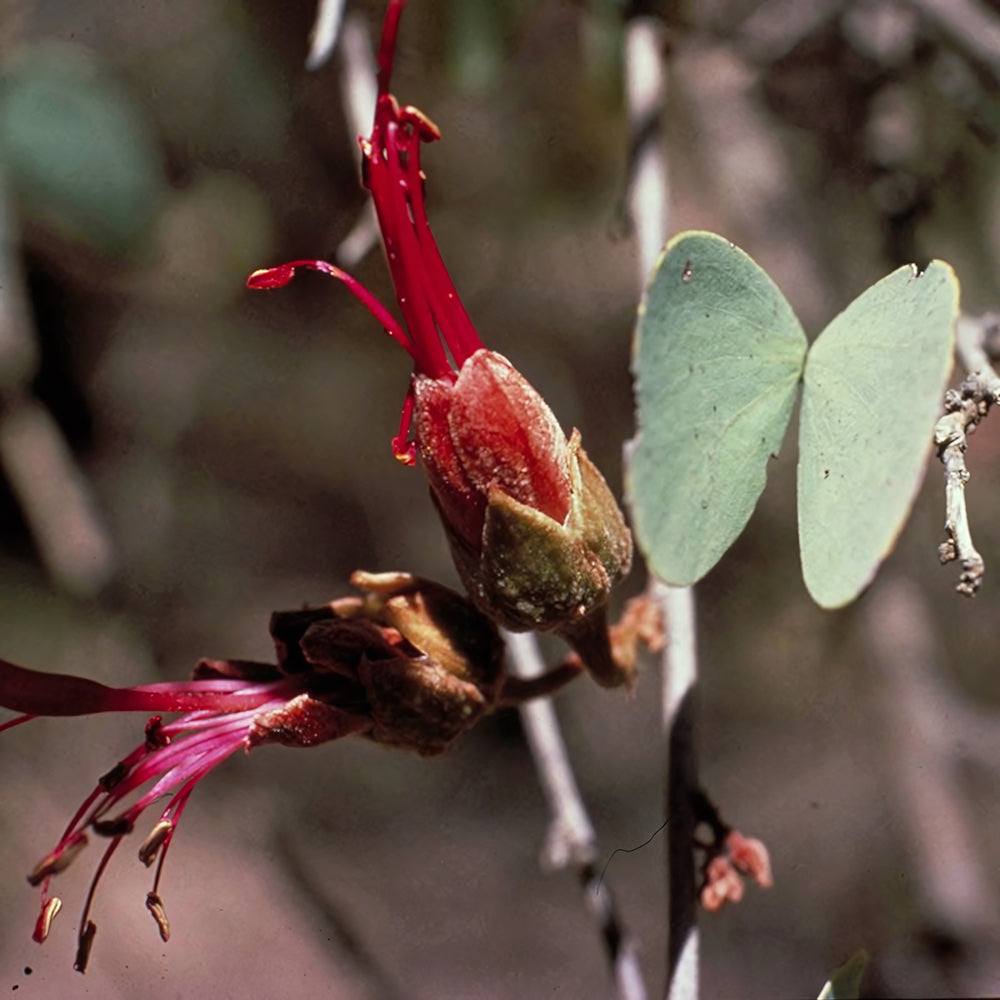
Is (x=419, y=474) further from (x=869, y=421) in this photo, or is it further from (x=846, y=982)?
(x=869, y=421)

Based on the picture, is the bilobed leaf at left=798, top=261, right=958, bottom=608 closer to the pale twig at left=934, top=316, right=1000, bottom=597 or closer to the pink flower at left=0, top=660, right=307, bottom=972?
the pale twig at left=934, top=316, right=1000, bottom=597

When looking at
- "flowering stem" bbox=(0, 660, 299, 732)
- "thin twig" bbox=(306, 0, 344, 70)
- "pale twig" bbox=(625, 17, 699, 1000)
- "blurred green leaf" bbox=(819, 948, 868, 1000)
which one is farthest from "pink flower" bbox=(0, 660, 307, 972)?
"thin twig" bbox=(306, 0, 344, 70)

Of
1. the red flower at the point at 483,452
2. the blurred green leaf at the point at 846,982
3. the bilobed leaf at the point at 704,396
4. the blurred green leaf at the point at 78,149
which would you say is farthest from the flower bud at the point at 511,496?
the blurred green leaf at the point at 78,149

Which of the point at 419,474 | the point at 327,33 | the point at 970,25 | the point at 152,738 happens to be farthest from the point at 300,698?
the point at 419,474

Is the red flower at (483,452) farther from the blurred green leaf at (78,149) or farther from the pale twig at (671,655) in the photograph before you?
the blurred green leaf at (78,149)

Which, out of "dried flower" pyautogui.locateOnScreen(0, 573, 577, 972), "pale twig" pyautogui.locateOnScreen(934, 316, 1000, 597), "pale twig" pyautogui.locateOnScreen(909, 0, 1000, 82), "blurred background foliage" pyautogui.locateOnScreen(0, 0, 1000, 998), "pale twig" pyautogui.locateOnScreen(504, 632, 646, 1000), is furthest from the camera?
"blurred background foliage" pyautogui.locateOnScreen(0, 0, 1000, 998)
